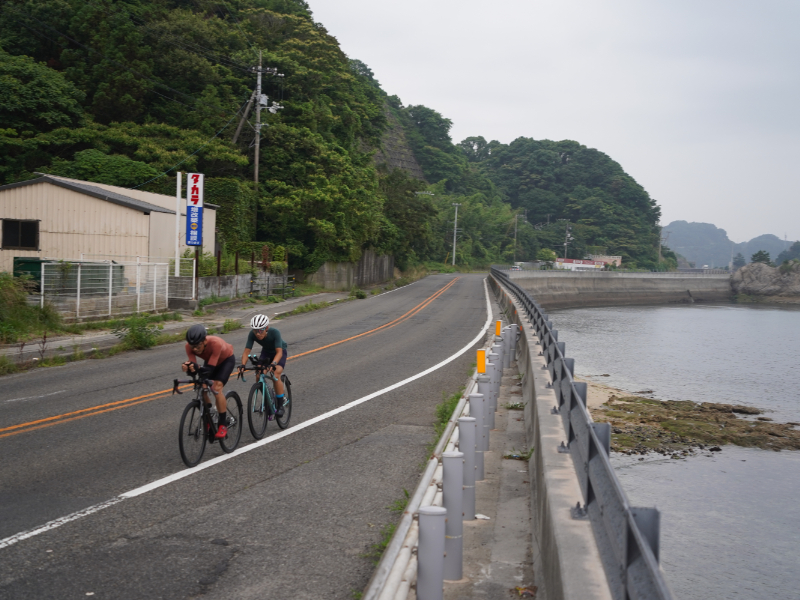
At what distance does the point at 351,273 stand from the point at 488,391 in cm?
4136

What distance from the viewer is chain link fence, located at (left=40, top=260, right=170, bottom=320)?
2142 cm

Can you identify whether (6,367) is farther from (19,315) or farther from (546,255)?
(546,255)

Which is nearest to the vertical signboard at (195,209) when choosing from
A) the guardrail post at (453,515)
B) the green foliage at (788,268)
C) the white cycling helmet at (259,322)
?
the white cycling helmet at (259,322)

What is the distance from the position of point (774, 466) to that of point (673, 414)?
147 inches

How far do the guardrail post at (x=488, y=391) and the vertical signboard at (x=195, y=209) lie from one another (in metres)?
21.3

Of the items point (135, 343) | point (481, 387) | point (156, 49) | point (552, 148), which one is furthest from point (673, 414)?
point (552, 148)

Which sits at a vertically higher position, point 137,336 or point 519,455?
point 137,336

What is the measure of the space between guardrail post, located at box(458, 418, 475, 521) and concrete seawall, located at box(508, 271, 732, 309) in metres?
66.9

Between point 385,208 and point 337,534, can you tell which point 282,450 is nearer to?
point 337,534

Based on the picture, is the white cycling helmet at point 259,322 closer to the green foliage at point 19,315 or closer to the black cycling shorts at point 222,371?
the black cycling shorts at point 222,371

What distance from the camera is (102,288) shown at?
2348cm

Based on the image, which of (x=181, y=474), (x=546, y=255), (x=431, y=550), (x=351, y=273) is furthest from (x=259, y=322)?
(x=546, y=255)

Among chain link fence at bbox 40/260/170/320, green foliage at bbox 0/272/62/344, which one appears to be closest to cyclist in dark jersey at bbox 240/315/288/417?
green foliage at bbox 0/272/62/344

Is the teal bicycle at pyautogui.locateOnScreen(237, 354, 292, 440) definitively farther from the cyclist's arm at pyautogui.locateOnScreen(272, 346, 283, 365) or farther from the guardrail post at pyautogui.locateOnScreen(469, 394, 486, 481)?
the guardrail post at pyautogui.locateOnScreen(469, 394, 486, 481)
